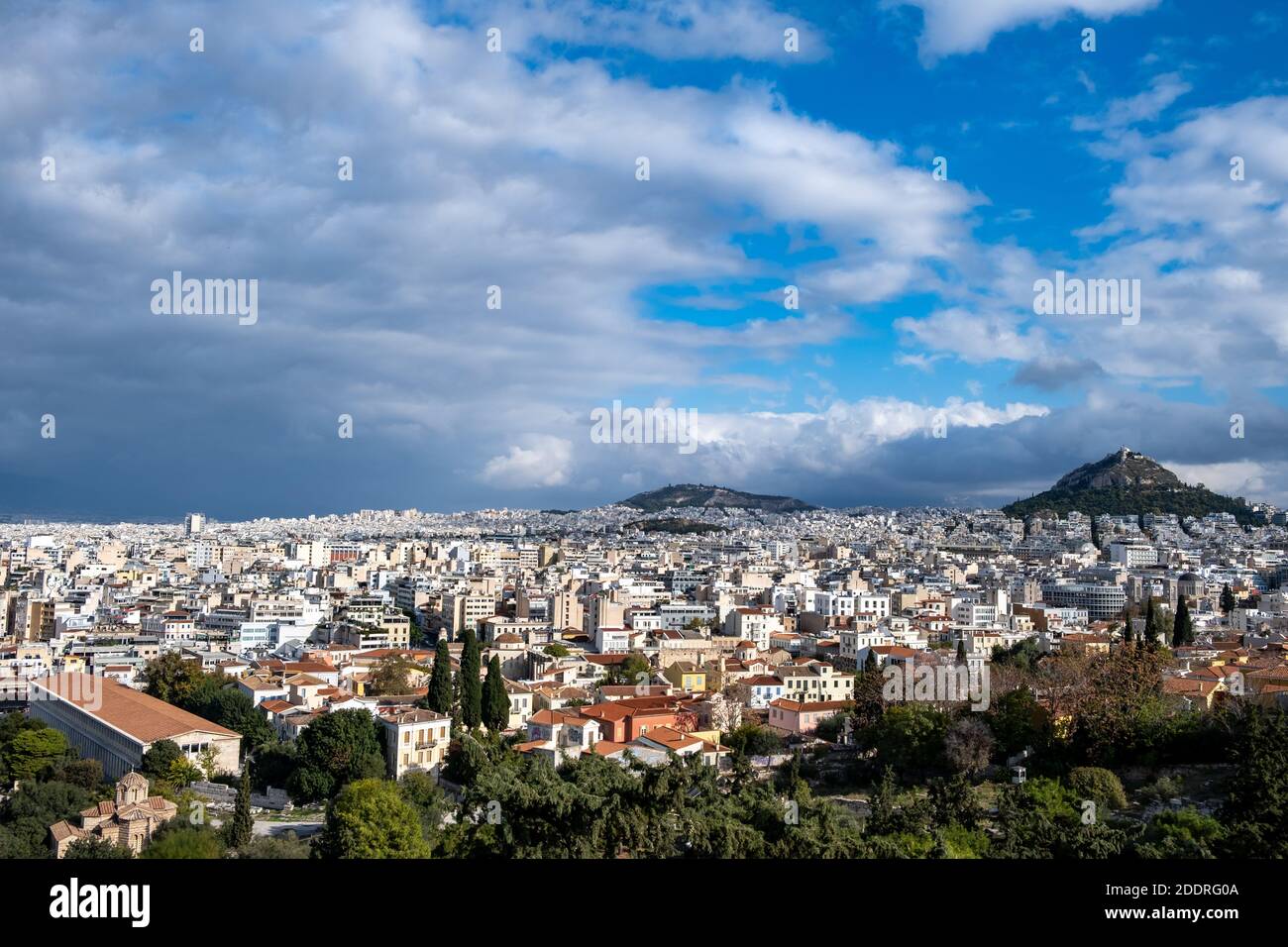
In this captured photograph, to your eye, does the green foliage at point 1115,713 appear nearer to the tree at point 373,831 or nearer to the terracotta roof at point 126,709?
the tree at point 373,831

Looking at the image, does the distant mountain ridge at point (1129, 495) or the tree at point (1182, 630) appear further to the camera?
the distant mountain ridge at point (1129, 495)

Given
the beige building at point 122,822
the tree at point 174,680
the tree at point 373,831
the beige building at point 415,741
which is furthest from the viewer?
the tree at point 174,680

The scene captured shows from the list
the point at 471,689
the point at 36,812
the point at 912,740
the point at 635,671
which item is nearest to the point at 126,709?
the point at 36,812

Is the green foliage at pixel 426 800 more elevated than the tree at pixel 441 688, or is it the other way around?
the tree at pixel 441 688

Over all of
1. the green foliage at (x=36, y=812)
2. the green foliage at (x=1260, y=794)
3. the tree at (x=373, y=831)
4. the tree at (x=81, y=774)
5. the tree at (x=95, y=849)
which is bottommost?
the tree at (x=81, y=774)

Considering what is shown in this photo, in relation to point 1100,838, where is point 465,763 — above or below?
below

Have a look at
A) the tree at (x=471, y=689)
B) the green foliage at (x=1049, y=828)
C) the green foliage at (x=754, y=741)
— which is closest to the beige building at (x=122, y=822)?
the tree at (x=471, y=689)
